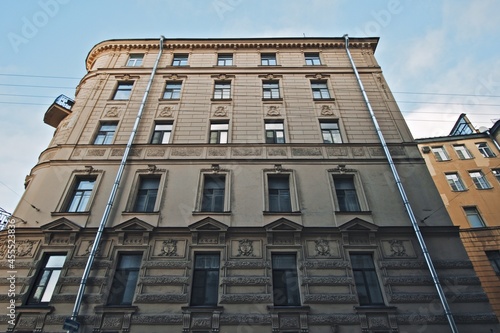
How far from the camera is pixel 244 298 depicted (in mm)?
10398

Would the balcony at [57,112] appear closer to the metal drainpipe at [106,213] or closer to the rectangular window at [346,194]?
the metal drainpipe at [106,213]

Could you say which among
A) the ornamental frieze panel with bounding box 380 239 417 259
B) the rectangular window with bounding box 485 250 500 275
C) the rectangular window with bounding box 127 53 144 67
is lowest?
the ornamental frieze panel with bounding box 380 239 417 259

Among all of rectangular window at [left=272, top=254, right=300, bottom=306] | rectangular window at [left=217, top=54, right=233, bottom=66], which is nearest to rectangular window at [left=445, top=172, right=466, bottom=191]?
rectangular window at [left=272, top=254, right=300, bottom=306]

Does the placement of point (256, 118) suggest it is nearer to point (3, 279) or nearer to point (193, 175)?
point (193, 175)

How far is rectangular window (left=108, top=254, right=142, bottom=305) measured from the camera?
10.7m

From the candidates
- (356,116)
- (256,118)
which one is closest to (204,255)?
(256,118)

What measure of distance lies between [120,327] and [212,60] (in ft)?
53.9

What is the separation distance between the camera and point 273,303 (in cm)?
1037

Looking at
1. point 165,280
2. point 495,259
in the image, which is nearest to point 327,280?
point 165,280

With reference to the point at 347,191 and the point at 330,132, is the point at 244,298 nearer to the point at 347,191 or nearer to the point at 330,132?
the point at 347,191

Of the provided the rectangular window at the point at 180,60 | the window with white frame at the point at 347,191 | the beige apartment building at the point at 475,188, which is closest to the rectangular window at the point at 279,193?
the window with white frame at the point at 347,191

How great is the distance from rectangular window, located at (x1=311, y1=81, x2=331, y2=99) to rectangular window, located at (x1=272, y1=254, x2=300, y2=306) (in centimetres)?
1034

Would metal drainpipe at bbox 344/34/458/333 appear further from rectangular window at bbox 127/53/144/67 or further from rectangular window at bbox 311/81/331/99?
rectangular window at bbox 127/53/144/67

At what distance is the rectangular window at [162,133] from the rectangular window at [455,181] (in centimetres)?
2241
